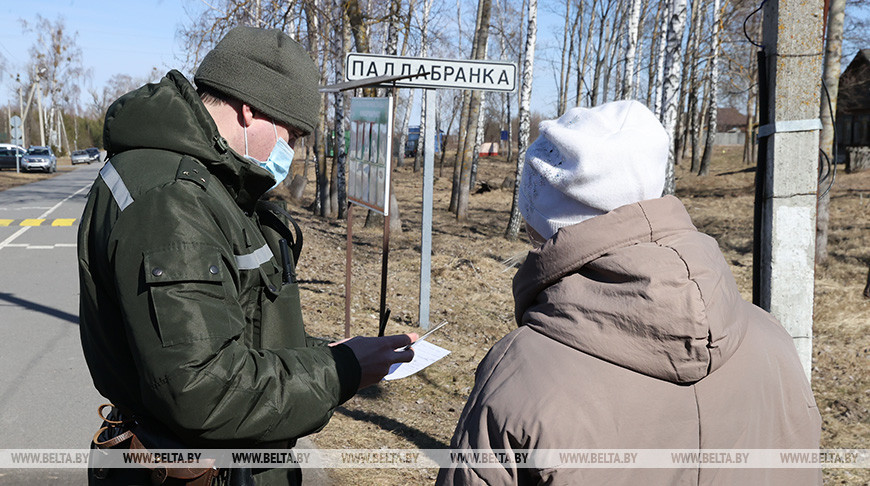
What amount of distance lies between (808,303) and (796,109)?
89 cm

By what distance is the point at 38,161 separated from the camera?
3766 cm

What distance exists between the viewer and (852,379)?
6180mm

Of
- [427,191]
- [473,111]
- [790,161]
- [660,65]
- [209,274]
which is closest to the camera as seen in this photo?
[209,274]

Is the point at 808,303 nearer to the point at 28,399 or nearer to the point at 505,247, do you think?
the point at 28,399

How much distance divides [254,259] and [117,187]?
369 mm

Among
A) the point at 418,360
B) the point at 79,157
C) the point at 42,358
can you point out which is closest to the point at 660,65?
the point at 42,358

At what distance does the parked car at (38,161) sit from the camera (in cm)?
3756

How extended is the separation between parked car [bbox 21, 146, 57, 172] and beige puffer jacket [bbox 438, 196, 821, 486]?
42.4 meters

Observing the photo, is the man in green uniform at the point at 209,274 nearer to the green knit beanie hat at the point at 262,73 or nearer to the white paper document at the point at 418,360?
the green knit beanie hat at the point at 262,73

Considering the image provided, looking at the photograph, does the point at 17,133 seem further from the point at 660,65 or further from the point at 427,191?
the point at 427,191

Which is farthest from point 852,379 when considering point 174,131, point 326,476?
point 174,131

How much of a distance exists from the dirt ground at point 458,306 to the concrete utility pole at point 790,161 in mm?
1781

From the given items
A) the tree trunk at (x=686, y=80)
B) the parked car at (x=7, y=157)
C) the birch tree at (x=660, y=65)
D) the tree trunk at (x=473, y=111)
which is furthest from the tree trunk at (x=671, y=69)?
the parked car at (x=7, y=157)

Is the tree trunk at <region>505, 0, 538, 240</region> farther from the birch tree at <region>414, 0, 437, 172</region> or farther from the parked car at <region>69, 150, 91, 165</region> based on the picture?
the parked car at <region>69, 150, 91, 165</region>
